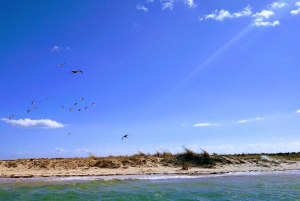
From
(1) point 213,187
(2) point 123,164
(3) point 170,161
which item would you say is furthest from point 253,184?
(2) point 123,164

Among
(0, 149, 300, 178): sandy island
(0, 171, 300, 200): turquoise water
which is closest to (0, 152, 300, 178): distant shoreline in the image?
(0, 149, 300, 178): sandy island

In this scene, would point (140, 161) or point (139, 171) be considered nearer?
point (139, 171)

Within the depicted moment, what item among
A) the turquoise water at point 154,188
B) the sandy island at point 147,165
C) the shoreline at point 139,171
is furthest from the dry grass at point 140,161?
the turquoise water at point 154,188

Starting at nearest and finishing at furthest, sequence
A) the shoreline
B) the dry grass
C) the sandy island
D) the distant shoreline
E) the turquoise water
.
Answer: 1. the turquoise water
2. the shoreline
3. the distant shoreline
4. the sandy island
5. the dry grass

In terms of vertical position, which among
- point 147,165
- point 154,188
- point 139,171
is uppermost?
point 147,165

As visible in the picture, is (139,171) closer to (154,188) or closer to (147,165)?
(147,165)

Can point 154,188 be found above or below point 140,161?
below

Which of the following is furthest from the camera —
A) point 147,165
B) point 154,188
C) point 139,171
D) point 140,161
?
point 140,161

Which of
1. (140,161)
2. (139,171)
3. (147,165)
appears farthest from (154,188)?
(140,161)

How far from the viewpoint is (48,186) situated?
12.3 metres

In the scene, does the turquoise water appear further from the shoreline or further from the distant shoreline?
the distant shoreline

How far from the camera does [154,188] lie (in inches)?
481

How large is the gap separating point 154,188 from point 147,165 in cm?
660

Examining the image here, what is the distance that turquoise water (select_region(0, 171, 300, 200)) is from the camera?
10836 millimetres
